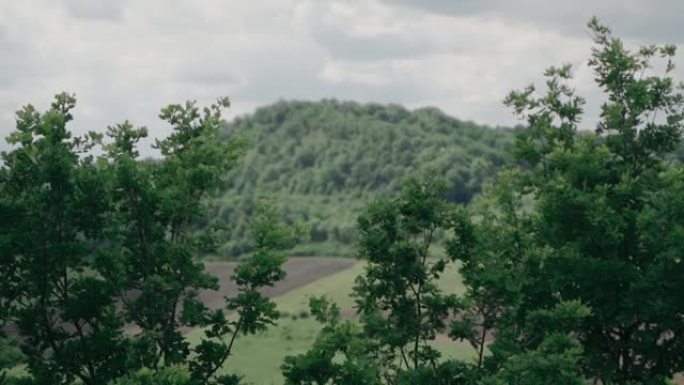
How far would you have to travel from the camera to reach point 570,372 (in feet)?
60.8

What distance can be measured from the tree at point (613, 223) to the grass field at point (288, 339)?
1609cm


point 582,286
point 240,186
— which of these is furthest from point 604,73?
point 240,186

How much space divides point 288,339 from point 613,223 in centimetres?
4250

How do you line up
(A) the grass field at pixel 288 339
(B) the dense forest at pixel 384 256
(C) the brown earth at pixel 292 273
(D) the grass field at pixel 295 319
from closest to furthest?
(B) the dense forest at pixel 384 256, (A) the grass field at pixel 288 339, (D) the grass field at pixel 295 319, (C) the brown earth at pixel 292 273

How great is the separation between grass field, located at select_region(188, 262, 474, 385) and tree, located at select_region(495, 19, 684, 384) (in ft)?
52.8

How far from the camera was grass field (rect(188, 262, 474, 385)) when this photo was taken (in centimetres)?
4966

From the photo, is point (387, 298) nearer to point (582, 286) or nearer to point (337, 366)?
point (337, 366)

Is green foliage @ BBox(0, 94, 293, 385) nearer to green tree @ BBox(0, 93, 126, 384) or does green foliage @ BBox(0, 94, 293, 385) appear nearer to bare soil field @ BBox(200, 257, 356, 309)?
green tree @ BBox(0, 93, 126, 384)

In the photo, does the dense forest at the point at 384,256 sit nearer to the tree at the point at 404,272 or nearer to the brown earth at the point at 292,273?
the tree at the point at 404,272

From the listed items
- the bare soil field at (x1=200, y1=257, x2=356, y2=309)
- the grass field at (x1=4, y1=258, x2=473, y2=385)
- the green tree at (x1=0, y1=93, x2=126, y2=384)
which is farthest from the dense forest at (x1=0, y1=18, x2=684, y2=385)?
the bare soil field at (x1=200, y1=257, x2=356, y2=309)

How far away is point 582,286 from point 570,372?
2.85 m

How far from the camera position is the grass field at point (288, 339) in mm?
49656

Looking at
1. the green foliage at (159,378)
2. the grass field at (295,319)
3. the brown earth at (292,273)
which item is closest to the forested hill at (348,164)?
the brown earth at (292,273)

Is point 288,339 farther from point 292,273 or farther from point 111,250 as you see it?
point 111,250
